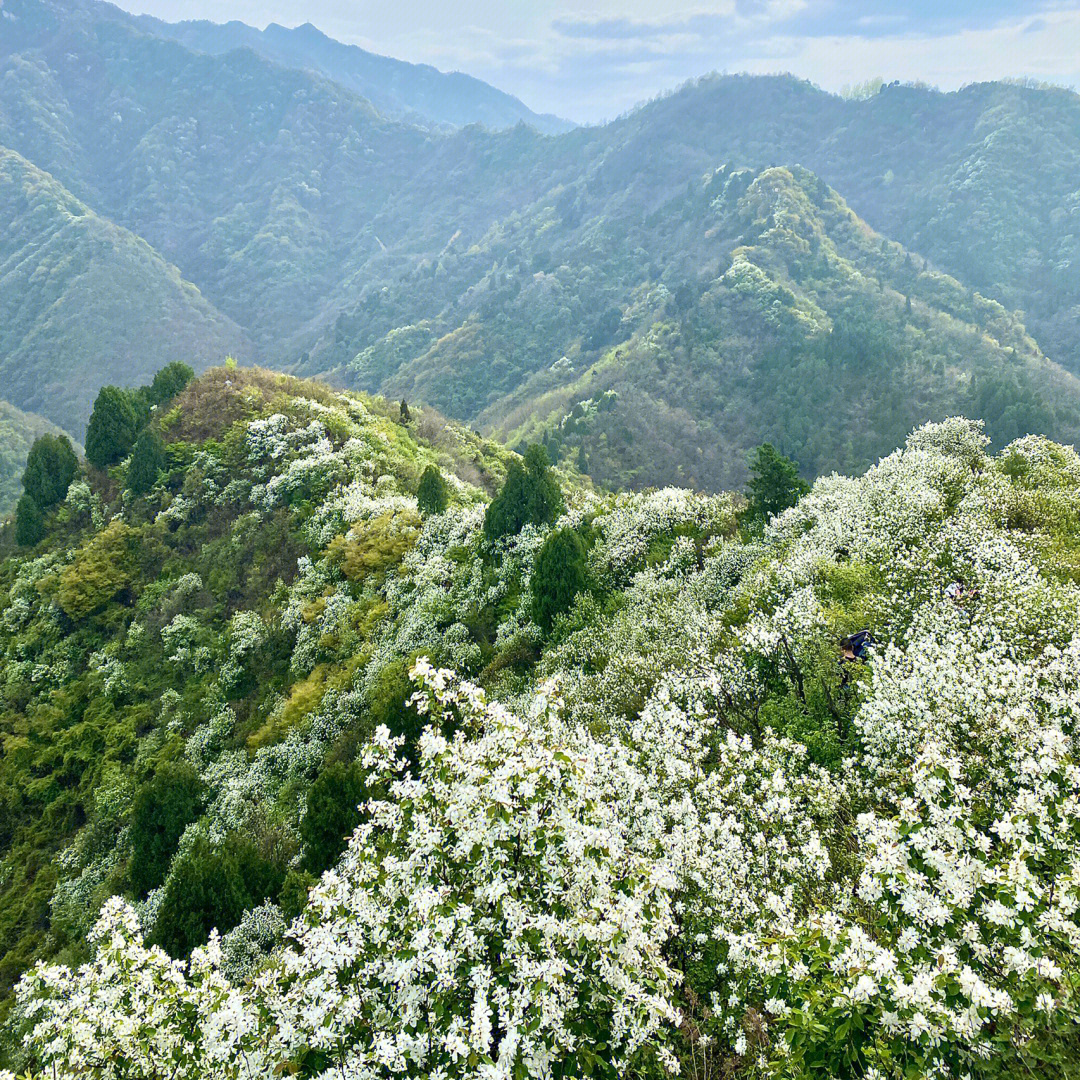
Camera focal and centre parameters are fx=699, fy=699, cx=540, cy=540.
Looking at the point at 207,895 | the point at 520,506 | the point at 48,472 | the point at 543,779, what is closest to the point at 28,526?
the point at 48,472

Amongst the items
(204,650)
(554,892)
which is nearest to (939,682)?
(554,892)

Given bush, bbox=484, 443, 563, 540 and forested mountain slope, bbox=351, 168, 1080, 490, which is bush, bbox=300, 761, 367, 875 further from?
forested mountain slope, bbox=351, 168, 1080, 490

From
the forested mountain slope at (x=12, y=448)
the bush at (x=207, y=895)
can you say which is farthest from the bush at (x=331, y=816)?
the forested mountain slope at (x=12, y=448)

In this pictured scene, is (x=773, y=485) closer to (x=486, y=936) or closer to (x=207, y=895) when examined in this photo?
(x=207, y=895)

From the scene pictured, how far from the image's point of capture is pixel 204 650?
45.3 m

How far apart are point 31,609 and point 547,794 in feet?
187

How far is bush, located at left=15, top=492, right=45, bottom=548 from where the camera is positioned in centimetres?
5894

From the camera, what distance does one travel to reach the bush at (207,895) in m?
25.4

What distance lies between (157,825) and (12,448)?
17604cm

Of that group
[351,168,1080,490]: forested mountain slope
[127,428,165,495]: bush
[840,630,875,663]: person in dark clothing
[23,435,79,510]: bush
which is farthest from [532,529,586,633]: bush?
[351,168,1080,490]: forested mountain slope

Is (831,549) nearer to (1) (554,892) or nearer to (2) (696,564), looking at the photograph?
(2) (696,564)

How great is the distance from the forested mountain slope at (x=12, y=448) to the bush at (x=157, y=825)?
397 ft

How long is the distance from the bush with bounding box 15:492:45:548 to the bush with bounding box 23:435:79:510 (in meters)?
1.34

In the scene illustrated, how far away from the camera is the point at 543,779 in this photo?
1088 centimetres
